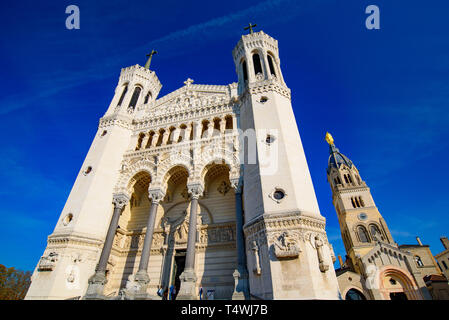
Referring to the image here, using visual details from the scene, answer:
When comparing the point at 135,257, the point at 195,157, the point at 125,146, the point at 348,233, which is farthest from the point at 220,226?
the point at 348,233

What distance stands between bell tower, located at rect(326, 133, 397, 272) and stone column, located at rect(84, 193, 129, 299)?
36.4 meters

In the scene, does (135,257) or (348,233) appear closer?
(135,257)

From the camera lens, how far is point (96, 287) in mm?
11859

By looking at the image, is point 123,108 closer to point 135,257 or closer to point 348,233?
point 135,257

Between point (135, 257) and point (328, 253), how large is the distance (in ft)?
39.9

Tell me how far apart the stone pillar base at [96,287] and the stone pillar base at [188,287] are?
14.5 feet

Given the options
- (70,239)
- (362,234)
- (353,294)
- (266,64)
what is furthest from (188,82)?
(362,234)

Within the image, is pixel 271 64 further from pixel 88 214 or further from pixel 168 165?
pixel 88 214

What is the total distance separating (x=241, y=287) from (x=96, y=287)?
7.69m

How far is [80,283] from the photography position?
39.4 feet

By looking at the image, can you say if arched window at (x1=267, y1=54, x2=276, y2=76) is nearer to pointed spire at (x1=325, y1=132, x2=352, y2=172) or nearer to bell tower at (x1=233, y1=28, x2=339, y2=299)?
bell tower at (x1=233, y1=28, x2=339, y2=299)

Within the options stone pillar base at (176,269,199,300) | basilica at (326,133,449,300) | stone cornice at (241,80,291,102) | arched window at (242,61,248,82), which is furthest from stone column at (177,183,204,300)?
basilica at (326,133,449,300)

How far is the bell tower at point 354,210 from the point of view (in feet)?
134

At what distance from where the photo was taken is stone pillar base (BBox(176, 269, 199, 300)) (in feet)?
33.7
